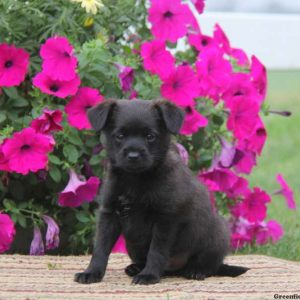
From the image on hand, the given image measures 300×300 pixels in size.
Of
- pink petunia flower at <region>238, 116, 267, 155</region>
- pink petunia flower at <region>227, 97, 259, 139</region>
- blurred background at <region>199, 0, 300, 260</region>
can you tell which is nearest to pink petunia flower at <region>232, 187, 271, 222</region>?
pink petunia flower at <region>238, 116, 267, 155</region>

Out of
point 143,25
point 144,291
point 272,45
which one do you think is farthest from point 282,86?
point 144,291

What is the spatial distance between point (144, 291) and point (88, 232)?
1497 mm

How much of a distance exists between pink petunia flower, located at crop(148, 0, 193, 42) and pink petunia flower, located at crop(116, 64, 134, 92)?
1.36ft

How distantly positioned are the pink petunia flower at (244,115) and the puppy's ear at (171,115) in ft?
4.33

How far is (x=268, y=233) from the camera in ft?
18.9

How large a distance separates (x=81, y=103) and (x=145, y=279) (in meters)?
1.38

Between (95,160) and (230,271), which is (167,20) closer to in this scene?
(95,160)

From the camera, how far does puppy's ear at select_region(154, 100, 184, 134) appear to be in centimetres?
394

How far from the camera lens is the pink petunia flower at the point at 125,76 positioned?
506cm

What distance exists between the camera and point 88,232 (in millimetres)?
5133

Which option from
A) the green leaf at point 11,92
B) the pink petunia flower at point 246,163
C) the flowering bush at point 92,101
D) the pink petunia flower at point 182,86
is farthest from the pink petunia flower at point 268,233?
the green leaf at point 11,92

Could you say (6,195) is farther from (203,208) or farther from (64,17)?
(203,208)

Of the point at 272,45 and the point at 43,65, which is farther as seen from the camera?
the point at 272,45

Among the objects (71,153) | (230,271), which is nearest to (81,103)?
(71,153)
